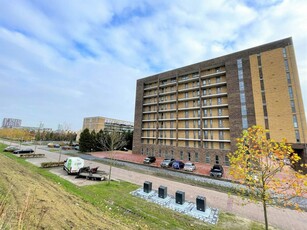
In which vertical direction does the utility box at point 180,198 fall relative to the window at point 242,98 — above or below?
below

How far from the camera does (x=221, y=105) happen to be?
35656 mm

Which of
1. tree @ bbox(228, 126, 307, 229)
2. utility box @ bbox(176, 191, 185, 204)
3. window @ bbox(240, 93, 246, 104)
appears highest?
window @ bbox(240, 93, 246, 104)

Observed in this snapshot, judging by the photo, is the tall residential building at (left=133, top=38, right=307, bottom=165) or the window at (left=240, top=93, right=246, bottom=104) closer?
the tall residential building at (left=133, top=38, right=307, bottom=165)

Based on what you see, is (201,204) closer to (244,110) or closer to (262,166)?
(262,166)

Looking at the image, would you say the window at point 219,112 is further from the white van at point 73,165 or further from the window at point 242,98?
the white van at point 73,165

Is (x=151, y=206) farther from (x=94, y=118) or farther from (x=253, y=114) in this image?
(x=94, y=118)

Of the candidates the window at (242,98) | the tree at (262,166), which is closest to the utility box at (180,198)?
the tree at (262,166)

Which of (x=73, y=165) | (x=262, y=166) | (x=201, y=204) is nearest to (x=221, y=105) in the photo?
(x=201, y=204)

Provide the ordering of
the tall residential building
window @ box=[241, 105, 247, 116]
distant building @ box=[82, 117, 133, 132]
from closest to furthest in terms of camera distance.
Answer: the tall residential building
window @ box=[241, 105, 247, 116]
distant building @ box=[82, 117, 133, 132]

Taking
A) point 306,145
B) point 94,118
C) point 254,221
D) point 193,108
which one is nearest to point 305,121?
point 306,145

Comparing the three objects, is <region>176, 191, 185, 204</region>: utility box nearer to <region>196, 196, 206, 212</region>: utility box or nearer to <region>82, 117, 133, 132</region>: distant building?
<region>196, 196, 206, 212</region>: utility box

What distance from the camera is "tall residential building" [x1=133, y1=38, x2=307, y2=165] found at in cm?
2961

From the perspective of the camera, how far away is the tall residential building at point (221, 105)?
2961 centimetres

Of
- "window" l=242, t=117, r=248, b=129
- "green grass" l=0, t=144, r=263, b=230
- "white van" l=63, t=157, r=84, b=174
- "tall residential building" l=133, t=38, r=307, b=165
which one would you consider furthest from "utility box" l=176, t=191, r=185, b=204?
"window" l=242, t=117, r=248, b=129
